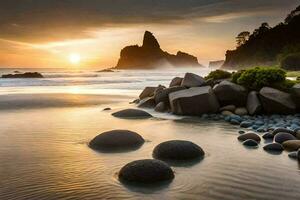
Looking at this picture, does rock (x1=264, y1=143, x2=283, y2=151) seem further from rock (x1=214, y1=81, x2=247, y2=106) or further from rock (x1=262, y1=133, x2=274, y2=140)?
rock (x1=214, y1=81, x2=247, y2=106)

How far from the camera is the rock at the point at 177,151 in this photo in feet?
36.3

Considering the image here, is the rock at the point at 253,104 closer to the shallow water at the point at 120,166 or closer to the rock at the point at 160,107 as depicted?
the shallow water at the point at 120,166

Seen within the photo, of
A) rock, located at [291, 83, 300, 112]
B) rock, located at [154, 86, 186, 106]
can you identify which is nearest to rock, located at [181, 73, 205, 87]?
rock, located at [154, 86, 186, 106]

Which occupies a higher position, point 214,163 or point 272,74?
point 272,74

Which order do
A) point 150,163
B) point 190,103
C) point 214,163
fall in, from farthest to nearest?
point 190,103 → point 214,163 → point 150,163

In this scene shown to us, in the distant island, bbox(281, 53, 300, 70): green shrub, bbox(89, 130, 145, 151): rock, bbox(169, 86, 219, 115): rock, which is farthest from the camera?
the distant island

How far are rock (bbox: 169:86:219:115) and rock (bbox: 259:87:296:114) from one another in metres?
2.23

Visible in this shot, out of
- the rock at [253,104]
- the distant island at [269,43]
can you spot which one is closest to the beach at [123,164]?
the rock at [253,104]

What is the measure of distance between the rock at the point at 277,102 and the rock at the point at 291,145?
7098mm

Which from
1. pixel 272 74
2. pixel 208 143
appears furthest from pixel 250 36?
pixel 208 143

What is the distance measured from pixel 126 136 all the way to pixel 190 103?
778cm

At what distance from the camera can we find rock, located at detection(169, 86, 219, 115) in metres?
20.2

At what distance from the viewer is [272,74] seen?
21.5 metres

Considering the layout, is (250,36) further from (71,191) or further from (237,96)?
(71,191)
